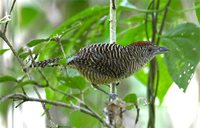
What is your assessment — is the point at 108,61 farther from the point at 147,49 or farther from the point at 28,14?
the point at 28,14

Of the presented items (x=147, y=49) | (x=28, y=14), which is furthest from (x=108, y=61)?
(x=28, y=14)

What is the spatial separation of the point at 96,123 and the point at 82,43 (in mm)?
434

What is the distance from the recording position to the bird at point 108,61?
1725 millimetres

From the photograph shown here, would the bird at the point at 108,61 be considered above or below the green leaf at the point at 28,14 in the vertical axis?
below

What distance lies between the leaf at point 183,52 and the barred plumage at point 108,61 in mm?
84

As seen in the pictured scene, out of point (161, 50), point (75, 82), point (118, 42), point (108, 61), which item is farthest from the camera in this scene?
point (118, 42)

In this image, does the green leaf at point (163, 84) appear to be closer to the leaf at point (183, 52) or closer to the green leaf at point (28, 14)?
the leaf at point (183, 52)

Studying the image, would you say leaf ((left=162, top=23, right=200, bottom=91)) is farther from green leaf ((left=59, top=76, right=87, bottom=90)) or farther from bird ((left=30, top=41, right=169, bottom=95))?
green leaf ((left=59, top=76, right=87, bottom=90))

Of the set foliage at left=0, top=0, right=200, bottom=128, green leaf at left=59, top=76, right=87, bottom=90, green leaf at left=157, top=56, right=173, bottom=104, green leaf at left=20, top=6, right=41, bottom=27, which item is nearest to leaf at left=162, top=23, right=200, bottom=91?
foliage at left=0, top=0, right=200, bottom=128

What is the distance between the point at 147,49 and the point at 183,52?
0.15m

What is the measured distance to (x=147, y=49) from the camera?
1901 millimetres

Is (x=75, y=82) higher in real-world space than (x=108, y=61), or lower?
lower

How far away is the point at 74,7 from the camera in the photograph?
11.2ft

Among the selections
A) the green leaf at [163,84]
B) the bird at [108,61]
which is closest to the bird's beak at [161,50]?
the bird at [108,61]
